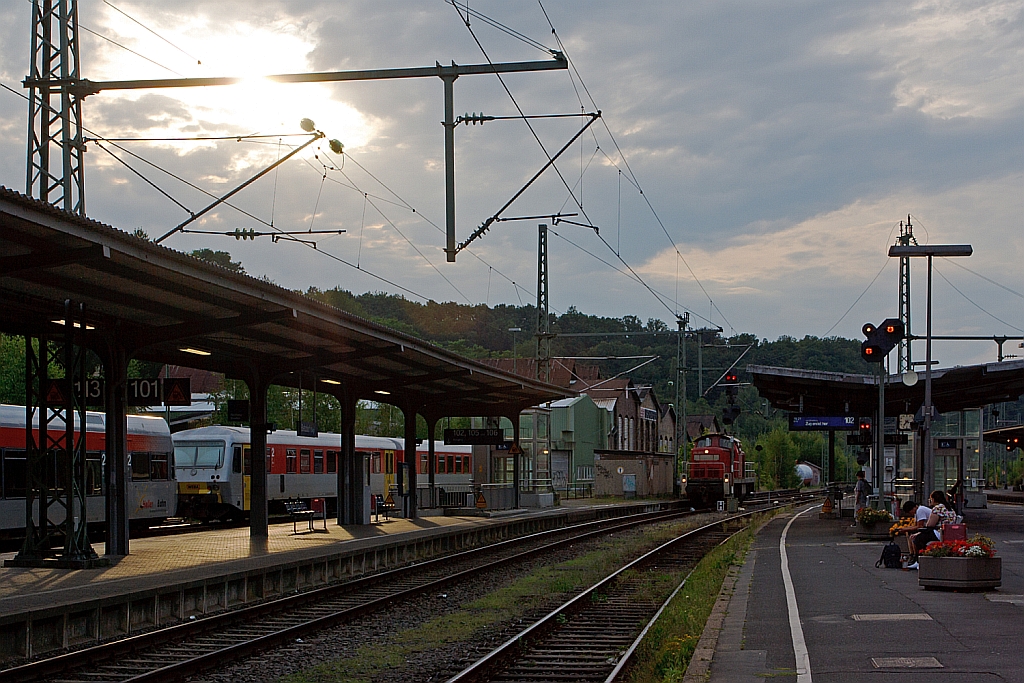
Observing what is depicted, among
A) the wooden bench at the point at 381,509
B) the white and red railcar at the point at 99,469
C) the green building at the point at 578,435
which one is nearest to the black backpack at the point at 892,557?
the white and red railcar at the point at 99,469

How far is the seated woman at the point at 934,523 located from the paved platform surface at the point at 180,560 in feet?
32.1

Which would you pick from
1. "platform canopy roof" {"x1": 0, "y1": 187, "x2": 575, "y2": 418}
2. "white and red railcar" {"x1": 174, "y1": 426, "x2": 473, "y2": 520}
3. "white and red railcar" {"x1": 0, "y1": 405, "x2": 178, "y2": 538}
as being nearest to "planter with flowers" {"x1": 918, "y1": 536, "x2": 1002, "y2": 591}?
Result: "platform canopy roof" {"x1": 0, "y1": 187, "x2": 575, "y2": 418}

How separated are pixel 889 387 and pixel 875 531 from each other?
8257 millimetres

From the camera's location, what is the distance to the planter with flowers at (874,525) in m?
24.0

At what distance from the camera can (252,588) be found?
51.7 feet

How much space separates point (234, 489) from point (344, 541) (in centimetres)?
974

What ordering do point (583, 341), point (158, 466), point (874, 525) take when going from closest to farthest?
point (874, 525)
point (158, 466)
point (583, 341)

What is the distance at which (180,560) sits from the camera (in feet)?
57.5

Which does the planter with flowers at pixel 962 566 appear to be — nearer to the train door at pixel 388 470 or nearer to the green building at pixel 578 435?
the train door at pixel 388 470

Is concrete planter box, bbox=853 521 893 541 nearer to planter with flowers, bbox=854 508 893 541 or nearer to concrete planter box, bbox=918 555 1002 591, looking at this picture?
planter with flowers, bbox=854 508 893 541

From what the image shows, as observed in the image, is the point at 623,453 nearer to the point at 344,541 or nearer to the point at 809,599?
the point at 344,541

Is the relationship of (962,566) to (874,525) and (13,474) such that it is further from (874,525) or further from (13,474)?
(13,474)

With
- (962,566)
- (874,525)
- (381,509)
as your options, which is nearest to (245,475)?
(381,509)

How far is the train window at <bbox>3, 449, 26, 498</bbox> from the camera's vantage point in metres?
20.3
